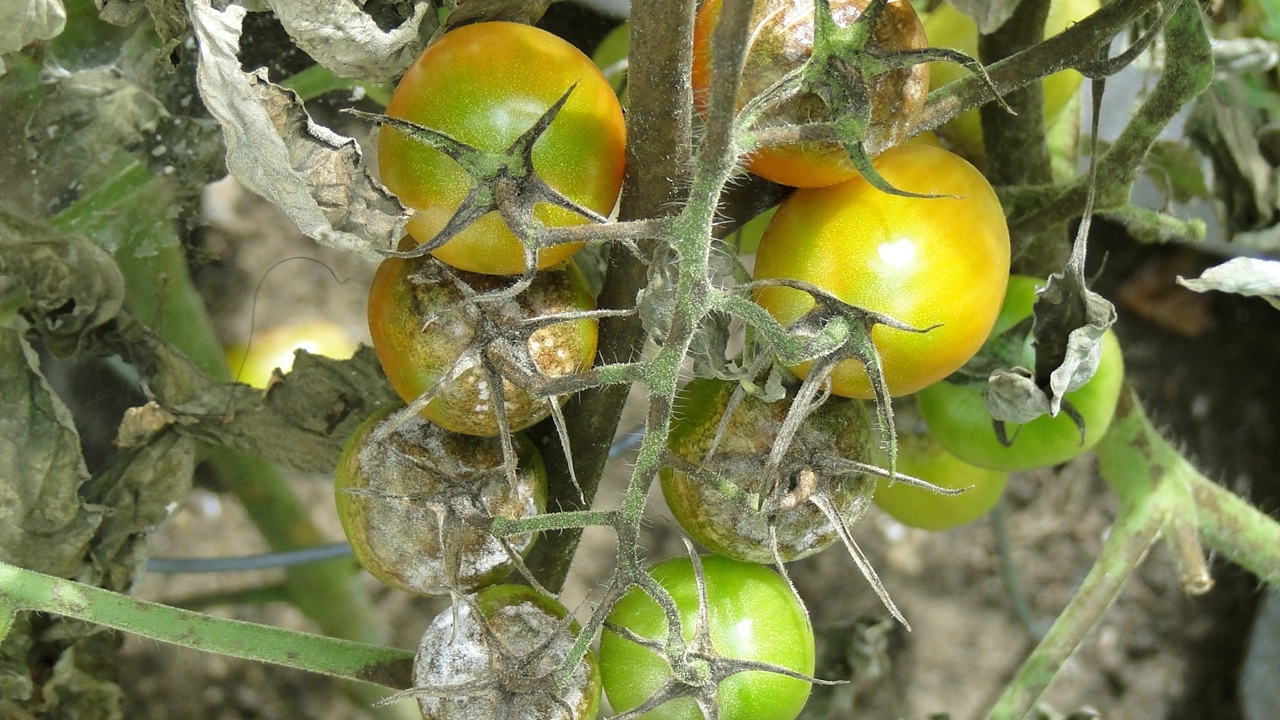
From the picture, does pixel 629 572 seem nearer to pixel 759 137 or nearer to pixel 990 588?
pixel 759 137

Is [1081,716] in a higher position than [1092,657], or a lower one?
higher

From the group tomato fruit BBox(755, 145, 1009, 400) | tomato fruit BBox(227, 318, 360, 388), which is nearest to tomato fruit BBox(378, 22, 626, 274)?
tomato fruit BBox(755, 145, 1009, 400)

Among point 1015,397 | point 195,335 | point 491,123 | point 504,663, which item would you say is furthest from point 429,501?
point 195,335

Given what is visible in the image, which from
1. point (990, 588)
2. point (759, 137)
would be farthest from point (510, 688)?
point (990, 588)

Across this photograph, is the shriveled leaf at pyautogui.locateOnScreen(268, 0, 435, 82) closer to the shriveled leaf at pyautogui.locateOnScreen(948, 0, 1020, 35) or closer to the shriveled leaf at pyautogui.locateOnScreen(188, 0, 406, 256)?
the shriveled leaf at pyautogui.locateOnScreen(188, 0, 406, 256)

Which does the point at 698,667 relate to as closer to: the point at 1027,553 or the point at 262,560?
the point at 262,560
